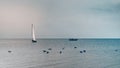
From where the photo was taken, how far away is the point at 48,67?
143 feet

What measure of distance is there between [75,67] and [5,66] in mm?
14968

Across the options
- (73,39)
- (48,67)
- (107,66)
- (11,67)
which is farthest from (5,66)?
(73,39)

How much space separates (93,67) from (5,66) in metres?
18.6

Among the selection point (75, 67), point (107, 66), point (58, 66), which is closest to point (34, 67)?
point (58, 66)

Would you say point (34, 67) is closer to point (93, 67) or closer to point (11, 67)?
point (11, 67)

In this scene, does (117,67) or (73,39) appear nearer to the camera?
(117,67)

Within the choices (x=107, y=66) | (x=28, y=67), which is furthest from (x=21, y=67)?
(x=107, y=66)

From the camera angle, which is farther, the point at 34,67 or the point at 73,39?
the point at 73,39

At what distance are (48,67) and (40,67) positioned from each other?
1.71 m

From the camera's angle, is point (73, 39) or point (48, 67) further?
point (73, 39)

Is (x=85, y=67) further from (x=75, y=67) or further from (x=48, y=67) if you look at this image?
(x=48, y=67)

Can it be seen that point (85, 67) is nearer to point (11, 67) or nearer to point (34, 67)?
point (34, 67)

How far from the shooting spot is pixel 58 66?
4388 cm

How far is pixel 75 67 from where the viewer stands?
43688mm
